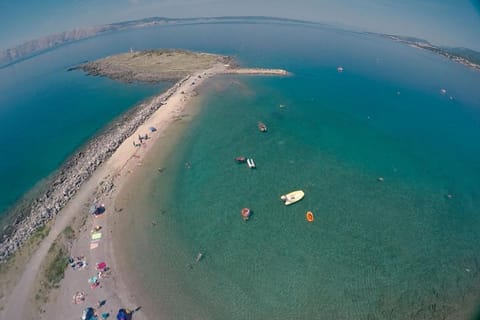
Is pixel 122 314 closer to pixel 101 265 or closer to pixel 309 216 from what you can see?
pixel 101 265

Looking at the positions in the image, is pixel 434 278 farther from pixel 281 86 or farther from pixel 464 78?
pixel 464 78

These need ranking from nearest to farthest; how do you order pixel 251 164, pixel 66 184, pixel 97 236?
pixel 97 236
pixel 66 184
pixel 251 164

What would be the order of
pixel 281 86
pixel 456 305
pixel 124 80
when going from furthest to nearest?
1. pixel 124 80
2. pixel 281 86
3. pixel 456 305

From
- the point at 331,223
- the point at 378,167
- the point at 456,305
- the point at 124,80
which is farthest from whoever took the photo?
the point at 124,80

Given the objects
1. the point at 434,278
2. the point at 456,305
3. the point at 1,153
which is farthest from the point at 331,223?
the point at 1,153

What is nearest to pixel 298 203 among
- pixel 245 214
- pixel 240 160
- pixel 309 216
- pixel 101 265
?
pixel 309 216

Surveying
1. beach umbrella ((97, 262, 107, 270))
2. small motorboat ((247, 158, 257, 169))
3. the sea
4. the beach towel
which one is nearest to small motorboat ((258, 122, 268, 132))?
the sea
